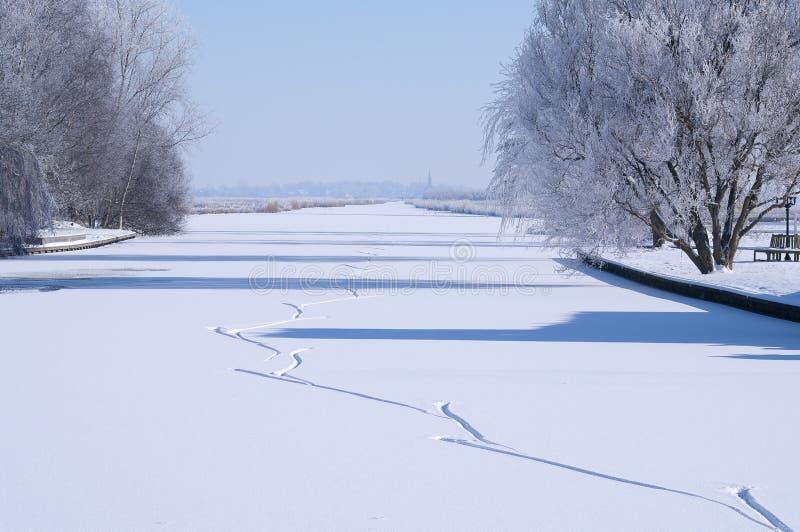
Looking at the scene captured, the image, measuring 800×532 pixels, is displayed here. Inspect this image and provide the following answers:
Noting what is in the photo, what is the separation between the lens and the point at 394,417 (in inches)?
310

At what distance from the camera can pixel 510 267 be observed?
28406 millimetres

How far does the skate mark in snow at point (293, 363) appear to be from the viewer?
32.4 feet

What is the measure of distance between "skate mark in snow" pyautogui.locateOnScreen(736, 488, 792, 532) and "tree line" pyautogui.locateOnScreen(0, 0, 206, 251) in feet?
85.2

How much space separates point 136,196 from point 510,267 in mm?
27523

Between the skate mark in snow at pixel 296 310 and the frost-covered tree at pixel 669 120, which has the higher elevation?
the frost-covered tree at pixel 669 120

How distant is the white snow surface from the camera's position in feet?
18.2

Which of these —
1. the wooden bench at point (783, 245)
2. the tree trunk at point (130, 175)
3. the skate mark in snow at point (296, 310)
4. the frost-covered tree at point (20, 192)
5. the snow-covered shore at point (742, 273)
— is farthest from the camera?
the tree trunk at point (130, 175)

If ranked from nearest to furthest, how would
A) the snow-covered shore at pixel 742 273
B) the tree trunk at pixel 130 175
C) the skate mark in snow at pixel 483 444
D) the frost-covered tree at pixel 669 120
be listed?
1. the skate mark in snow at pixel 483 444
2. the snow-covered shore at pixel 742 273
3. the frost-covered tree at pixel 669 120
4. the tree trunk at pixel 130 175

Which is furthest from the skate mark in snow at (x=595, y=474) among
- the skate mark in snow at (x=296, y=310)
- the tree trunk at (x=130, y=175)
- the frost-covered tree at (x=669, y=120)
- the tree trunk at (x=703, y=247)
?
the tree trunk at (x=130, y=175)

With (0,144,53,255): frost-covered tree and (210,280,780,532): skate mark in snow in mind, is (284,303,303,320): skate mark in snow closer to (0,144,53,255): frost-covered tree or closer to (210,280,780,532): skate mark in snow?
(210,280,780,532): skate mark in snow

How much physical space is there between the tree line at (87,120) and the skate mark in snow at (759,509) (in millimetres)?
25967

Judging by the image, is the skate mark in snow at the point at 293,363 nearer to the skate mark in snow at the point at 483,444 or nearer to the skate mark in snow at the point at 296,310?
the skate mark in snow at the point at 483,444

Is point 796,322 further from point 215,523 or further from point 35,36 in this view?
point 35,36

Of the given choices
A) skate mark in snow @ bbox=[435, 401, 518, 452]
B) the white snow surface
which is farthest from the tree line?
skate mark in snow @ bbox=[435, 401, 518, 452]
